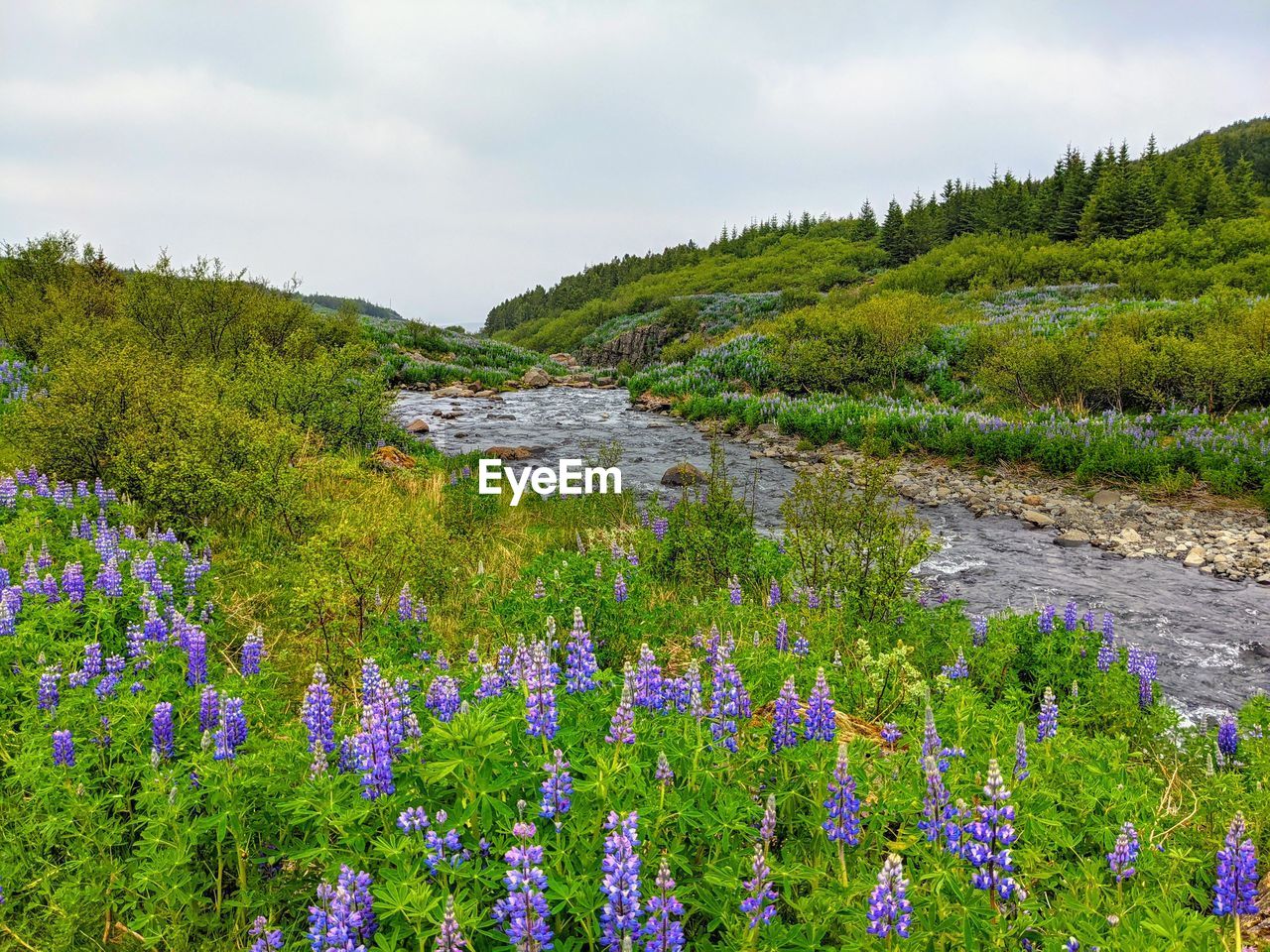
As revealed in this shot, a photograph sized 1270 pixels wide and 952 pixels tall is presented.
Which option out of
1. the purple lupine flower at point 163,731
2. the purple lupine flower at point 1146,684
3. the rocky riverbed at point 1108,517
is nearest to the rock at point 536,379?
the rocky riverbed at point 1108,517

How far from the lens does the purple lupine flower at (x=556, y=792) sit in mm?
2223

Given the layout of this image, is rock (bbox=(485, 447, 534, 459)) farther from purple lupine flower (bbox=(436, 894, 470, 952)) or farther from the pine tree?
the pine tree

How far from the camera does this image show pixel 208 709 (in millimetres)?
3096

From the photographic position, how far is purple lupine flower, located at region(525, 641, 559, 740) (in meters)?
2.47

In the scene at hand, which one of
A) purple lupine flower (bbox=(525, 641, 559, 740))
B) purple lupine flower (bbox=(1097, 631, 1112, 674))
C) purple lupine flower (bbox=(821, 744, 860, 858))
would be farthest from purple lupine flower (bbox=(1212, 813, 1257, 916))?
purple lupine flower (bbox=(1097, 631, 1112, 674))

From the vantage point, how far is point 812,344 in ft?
71.4

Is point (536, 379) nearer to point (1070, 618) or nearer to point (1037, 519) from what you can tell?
point (1037, 519)

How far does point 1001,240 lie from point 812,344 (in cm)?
3662

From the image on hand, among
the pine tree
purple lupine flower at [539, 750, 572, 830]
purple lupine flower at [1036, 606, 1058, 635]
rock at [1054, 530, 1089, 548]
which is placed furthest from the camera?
the pine tree

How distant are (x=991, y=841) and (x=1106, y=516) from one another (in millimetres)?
11086

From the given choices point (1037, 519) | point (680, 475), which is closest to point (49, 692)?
point (680, 475)

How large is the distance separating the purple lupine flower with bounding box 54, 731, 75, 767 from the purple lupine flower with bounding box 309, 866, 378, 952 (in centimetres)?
163

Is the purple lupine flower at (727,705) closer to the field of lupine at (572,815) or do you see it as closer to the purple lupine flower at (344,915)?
the field of lupine at (572,815)

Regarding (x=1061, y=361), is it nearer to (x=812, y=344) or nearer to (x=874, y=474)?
(x=812, y=344)
